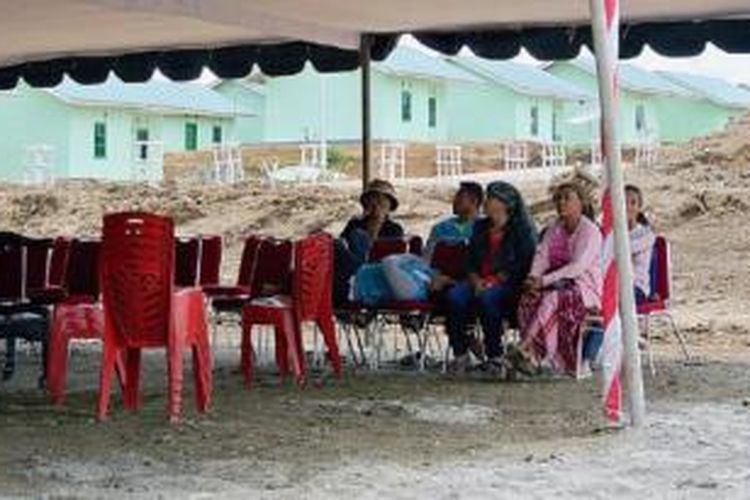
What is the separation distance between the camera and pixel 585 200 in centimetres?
845

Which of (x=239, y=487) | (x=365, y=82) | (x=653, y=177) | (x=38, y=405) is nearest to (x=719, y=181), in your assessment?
(x=653, y=177)

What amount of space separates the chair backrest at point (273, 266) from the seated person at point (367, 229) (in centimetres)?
55

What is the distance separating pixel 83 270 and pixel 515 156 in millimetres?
27007

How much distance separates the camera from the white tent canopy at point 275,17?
31.5 ft

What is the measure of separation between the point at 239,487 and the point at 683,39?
19.9 feet

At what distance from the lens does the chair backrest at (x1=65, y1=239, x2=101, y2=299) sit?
8.06 metres

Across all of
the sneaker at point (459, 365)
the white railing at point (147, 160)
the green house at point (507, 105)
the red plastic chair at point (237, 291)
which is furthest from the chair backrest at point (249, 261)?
the green house at point (507, 105)

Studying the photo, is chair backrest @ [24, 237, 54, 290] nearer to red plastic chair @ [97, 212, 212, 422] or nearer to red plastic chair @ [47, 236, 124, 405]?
red plastic chair @ [47, 236, 124, 405]

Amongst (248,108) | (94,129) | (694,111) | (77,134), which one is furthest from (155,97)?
(694,111)

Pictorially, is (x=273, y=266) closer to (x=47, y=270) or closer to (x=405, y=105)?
(x=47, y=270)

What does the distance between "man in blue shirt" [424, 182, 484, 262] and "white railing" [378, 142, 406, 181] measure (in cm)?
2232

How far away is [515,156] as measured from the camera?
34656 millimetres

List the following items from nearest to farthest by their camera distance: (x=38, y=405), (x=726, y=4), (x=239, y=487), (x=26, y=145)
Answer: (x=239, y=487) < (x=38, y=405) < (x=726, y=4) < (x=26, y=145)

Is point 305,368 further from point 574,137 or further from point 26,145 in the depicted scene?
point 574,137
